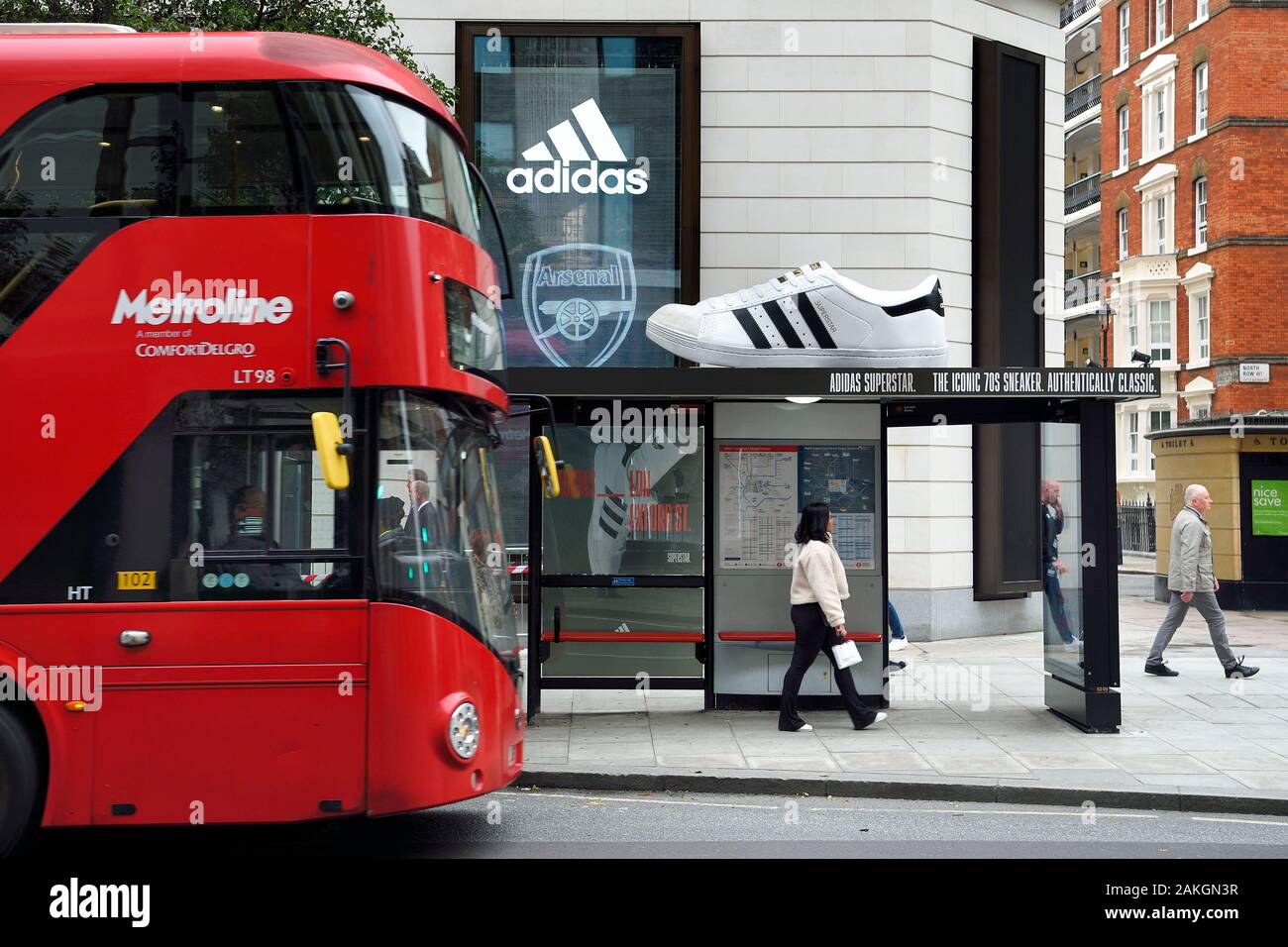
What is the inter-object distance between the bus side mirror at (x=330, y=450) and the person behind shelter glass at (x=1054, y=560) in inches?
256

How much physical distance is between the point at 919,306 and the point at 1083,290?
41.3 m

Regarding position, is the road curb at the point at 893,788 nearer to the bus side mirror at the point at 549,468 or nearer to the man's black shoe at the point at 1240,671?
the bus side mirror at the point at 549,468

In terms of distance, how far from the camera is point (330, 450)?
5.54m

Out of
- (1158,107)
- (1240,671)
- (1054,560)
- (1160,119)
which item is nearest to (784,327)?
(1054,560)

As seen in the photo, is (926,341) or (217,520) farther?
(926,341)

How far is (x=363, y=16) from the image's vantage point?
11.9 m

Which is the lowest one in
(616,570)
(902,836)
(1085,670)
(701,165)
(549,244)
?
(902,836)

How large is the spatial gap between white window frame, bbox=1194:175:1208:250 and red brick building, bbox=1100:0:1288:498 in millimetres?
42

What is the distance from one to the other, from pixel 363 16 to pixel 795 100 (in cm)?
549

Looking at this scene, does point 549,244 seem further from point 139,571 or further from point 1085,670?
point 139,571

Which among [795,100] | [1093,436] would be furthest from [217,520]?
[795,100]

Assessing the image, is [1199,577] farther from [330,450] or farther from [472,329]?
[330,450]

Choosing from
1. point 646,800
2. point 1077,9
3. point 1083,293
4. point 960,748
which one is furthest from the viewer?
point 1083,293

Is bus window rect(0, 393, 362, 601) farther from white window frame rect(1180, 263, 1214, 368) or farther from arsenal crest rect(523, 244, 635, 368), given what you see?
white window frame rect(1180, 263, 1214, 368)
